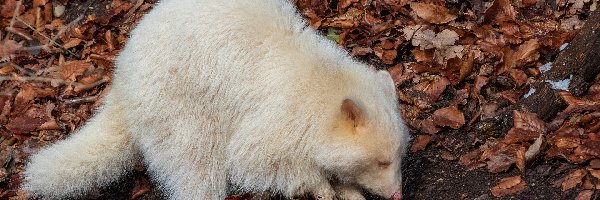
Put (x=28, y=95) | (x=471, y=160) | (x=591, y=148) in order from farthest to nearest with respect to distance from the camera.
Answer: (x=28, y=95), (x=471, y=160), (x=591, y=148)

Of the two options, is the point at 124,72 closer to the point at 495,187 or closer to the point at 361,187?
the point at 361,187

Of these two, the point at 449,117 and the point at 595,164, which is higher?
the point at 595,164

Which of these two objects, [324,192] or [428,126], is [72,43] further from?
[428,126]

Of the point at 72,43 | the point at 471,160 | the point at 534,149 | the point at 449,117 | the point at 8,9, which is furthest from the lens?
the point at 8,9

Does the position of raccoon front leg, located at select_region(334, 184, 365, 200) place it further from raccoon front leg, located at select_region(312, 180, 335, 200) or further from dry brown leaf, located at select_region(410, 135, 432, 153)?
dry brown leaf, located at select_region(410, 135, 432, 153)

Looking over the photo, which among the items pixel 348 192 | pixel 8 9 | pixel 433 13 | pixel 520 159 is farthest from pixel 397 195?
pixel 8 9

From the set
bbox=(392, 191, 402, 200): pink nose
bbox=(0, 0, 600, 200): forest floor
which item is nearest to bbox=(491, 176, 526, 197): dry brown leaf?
bbox=(0, 0, 600, 200): forest floor

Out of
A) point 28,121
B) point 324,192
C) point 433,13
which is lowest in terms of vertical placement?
point 28,121

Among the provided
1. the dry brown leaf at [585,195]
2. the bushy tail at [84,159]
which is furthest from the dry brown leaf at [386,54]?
the bushy tail at [84,159]
